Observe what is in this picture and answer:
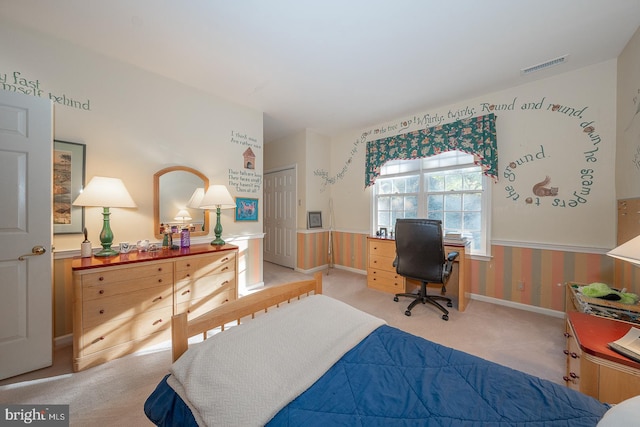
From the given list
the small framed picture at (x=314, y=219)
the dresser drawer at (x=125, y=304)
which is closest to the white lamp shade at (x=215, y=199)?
the dresser drawer at (x=125, y=304)

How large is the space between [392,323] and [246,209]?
235 cm

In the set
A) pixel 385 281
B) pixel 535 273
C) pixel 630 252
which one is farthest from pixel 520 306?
pixel 630 252

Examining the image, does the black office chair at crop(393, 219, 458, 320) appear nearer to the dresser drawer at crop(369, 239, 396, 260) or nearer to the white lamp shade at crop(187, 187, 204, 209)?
the dresser drawer at crop(369, 239, 396, 260)

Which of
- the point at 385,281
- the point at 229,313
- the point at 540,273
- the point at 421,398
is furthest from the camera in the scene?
the point at 385,281

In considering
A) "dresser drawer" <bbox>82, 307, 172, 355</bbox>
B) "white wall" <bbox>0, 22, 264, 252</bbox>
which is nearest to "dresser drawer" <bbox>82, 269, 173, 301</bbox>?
"dresser drawer" <bbox>82, 307, 172, 355</bbox>

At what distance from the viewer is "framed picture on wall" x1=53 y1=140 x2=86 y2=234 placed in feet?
6.64

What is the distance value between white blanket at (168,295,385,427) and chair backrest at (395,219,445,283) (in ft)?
5.03

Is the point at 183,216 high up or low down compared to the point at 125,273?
up

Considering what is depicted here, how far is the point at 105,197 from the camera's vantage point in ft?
6.21

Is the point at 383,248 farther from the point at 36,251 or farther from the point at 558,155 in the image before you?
the point at 36,251

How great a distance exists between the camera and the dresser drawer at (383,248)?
330 centimetres

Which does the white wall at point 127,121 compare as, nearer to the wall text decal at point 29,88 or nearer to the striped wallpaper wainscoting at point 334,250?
the wall text decal at point 29,88

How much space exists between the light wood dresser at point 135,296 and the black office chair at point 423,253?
2.03m

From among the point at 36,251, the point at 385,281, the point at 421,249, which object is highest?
the point at 36,251
